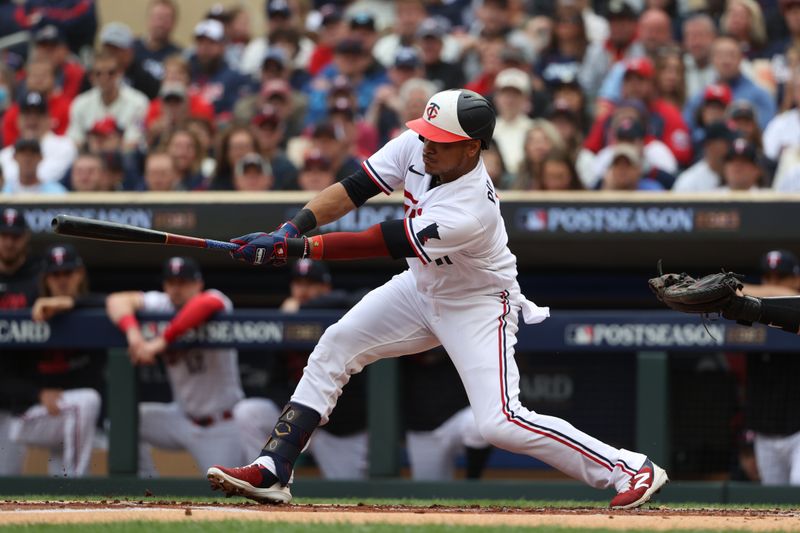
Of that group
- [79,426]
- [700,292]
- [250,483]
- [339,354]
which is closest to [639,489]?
[700,292]

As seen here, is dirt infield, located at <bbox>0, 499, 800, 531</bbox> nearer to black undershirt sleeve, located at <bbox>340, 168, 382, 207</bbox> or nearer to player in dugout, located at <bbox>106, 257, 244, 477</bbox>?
black undershirt sleeve, located at <bbox>340, 168, 382, 207</bbox>

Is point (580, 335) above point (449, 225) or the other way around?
the other way around

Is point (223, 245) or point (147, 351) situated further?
point (147, 351)

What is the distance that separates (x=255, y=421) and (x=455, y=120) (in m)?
3.04

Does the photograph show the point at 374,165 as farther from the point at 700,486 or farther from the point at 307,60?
the point at 307,60

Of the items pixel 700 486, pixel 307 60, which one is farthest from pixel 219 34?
pixel 700 486

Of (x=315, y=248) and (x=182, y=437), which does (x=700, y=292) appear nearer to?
(x=315, y=248)

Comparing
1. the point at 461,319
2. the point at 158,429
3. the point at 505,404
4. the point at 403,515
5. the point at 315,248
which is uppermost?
the point at 315,248

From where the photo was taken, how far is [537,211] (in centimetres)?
756

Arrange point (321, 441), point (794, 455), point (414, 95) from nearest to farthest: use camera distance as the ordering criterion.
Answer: point (794, 455), point (321, 441), point (414, 95)

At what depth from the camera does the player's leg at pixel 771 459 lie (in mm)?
7055

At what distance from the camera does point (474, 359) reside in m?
5.02

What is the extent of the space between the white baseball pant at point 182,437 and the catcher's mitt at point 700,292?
10.1 ft

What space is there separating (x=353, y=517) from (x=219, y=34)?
6651 millimetres
